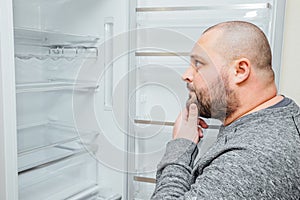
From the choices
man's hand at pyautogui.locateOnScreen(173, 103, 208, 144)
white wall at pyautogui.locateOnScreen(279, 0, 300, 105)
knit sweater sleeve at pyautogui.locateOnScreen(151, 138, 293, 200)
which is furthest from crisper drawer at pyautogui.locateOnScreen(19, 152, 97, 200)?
white wall at pyautogui.locateOnScreen(279, 0, 300, 105)

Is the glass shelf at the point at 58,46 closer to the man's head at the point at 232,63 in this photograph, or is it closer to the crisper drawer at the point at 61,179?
the crisper drawer at the point at 61,179

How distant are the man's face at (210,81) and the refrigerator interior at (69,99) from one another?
56cm

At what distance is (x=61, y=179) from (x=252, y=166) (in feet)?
3.45

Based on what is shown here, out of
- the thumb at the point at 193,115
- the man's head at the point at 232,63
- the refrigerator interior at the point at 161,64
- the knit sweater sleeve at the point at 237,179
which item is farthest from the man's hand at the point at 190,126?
the refrigerator interior at the point at 161,64

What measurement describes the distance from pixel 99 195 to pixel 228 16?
0.97 m

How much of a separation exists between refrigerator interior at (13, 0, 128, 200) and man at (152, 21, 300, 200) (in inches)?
22.8

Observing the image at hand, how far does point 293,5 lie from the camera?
122 cm

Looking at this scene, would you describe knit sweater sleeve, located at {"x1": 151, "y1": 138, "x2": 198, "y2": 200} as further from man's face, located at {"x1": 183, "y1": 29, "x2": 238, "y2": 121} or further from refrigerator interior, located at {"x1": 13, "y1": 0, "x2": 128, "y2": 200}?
refrigerator interior, located at {"x1": 13, "y1": 0, "x2": 128, "y2": 200}

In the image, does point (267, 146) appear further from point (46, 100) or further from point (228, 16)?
point (46, 100)

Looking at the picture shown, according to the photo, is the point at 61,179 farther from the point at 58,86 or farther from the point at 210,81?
the point at 210,81

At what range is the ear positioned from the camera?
0.73 meters

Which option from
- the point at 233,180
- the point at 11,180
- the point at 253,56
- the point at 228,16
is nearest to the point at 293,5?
the point at 228,16

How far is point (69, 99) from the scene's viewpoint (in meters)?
1.45

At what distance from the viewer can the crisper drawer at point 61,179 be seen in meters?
1.28
